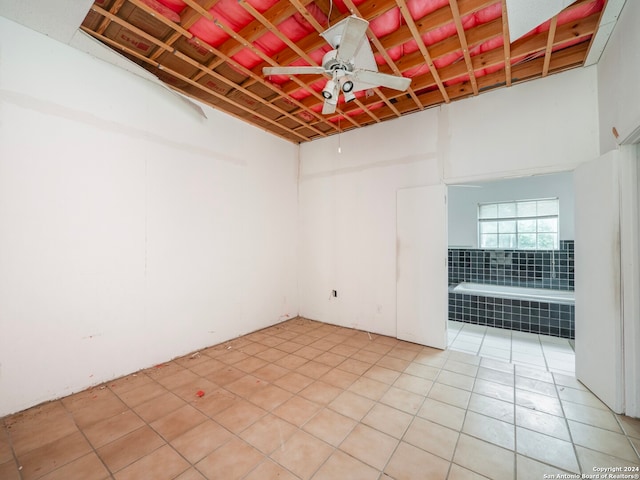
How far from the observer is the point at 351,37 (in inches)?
73.5

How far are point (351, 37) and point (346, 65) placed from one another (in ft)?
0.81

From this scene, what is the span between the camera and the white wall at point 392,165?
285 centimetres

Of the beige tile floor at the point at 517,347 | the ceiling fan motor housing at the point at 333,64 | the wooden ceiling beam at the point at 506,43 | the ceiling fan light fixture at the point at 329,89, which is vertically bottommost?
the beige tile floor at the point at 517,347

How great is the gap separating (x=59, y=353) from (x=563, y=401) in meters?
4.41

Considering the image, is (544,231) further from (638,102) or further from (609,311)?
(638,102)

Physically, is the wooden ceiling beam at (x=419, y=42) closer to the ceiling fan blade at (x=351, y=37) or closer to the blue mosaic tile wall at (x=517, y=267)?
the ceiling fan blade at (x=351, y=37)

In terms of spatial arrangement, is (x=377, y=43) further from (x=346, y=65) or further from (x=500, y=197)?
(x=500, y=197)

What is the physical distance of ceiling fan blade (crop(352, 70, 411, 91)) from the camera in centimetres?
219

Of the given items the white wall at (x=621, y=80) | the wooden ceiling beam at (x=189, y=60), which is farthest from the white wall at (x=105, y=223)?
the white wall at (x=621, y=80)

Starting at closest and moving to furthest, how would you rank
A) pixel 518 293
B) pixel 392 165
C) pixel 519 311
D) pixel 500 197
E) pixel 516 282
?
pixel 392 165 → pixel 519 311 → pixel 518 293 → pixel 516 282 → pixel 500 197

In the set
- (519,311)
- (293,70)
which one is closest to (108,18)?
(293,70)

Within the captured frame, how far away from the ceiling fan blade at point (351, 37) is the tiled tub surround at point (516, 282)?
435 cm

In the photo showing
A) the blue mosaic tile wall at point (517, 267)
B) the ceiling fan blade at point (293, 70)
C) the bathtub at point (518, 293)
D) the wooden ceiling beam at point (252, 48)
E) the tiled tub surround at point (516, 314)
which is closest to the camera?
the ceiling fan blade at point (293, 70)

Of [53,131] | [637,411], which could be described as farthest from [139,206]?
[637,411]
